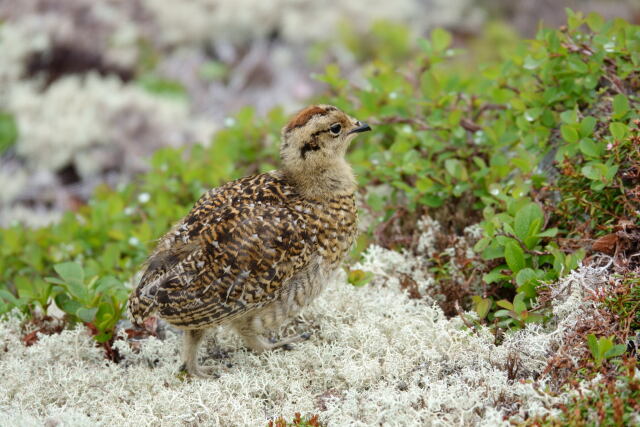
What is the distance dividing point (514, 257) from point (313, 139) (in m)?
1.25

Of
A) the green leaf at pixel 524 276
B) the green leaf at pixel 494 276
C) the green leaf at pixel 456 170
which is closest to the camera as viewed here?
the green leaf at pixel 524 276

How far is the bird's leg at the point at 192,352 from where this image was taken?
3.87 metres

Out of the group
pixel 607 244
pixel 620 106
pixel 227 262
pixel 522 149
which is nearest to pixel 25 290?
pixel 227 262

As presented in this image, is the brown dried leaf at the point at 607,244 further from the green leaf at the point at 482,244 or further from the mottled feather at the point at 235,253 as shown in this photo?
the mottled feather at the point at 235,253

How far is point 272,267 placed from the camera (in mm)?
3762

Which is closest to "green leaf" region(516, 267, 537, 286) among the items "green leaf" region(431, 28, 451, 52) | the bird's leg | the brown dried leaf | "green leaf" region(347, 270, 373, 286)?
the brown dried leaf

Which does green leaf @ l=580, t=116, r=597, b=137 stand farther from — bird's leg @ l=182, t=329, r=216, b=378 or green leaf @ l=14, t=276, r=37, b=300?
green leaf @ l=14, t=276, r=37, b=300

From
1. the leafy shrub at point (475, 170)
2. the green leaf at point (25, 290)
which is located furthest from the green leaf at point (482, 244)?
the green leaf at point (25, 290)

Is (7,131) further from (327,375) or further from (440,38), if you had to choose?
(327,375)

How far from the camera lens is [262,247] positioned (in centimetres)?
377

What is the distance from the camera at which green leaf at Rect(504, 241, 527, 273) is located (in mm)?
3871

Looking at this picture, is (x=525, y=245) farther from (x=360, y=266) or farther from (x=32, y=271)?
(x=32, y=271)

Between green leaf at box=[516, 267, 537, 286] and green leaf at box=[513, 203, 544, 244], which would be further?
green leaf at box=[513, 203, 544, 244]

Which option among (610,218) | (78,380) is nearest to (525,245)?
(610,218)
